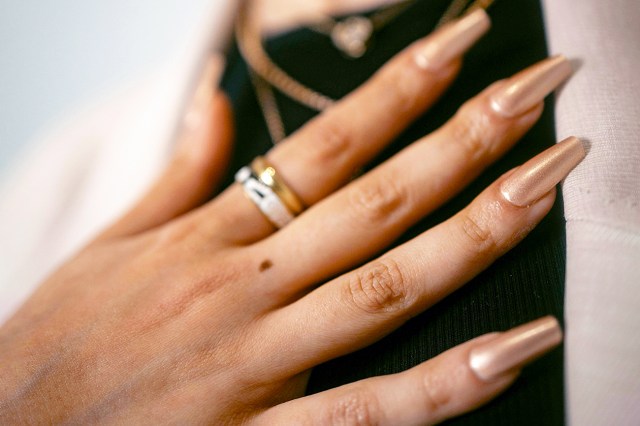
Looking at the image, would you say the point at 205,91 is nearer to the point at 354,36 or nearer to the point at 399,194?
the point at 354,36

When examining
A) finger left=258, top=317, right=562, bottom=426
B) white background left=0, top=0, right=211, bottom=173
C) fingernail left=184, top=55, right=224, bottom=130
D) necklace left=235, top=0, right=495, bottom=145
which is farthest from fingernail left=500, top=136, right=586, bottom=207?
white background left=0, top=0, right=211, bottom=173

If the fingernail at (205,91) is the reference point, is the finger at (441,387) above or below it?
below

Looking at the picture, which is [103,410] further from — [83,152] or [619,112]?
[83,152]

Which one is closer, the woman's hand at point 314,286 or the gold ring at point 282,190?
the woman's hand at point 314,286

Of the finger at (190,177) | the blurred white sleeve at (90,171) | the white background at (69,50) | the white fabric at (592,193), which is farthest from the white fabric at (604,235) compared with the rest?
the white background at (69,50)

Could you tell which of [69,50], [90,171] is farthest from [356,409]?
[69,50]

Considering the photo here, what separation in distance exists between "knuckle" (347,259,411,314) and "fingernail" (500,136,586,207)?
0.12 m


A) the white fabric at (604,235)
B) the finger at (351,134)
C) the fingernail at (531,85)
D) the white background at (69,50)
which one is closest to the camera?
the white fabric at (604,235)

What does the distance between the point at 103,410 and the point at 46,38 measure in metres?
1.38

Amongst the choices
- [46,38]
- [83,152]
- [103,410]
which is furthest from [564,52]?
[46,38]

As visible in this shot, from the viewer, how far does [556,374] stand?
0.45 meters

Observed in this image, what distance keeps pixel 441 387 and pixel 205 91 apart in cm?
62

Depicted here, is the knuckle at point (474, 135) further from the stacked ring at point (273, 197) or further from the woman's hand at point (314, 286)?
the stacked ring at point (273, 197)

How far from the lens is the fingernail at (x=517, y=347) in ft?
1.37
